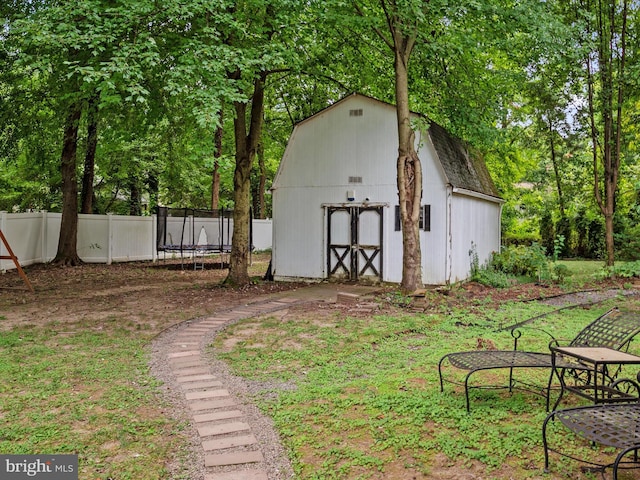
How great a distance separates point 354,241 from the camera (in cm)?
1262

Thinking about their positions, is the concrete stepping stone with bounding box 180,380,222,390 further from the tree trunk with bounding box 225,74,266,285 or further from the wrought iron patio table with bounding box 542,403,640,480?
the tree trunk with bounding box 225,74,266,285

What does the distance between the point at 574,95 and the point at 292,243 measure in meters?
9.84

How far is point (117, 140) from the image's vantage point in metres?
12.6

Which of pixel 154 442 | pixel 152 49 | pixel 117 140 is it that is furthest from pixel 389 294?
pixel 117 140

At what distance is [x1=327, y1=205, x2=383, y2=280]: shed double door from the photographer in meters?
12.4

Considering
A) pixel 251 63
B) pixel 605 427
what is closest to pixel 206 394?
pixel 605 427

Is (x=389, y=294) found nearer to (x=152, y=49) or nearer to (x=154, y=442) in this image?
(x=152, y=49)

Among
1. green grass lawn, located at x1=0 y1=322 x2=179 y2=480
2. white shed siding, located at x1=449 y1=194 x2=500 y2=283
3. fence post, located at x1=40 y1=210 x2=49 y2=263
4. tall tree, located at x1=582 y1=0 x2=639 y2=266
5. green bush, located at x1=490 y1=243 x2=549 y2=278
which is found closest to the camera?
green grass lawn, located at x1=0 y1=322 x2=179 y2=480

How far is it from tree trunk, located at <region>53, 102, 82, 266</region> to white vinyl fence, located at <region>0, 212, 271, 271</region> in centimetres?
64

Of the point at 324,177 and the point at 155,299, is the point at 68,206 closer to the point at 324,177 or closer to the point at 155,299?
the point at 155,299

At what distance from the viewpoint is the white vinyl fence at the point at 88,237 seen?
47.7 feet

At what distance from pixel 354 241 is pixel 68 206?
9.29 m

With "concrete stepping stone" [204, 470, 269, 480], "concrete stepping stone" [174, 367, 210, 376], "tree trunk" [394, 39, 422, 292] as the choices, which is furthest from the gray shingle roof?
"concrete stepping stone" [204, 470, 269, 480]

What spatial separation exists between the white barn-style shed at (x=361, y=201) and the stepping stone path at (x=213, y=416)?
613 centimetres
